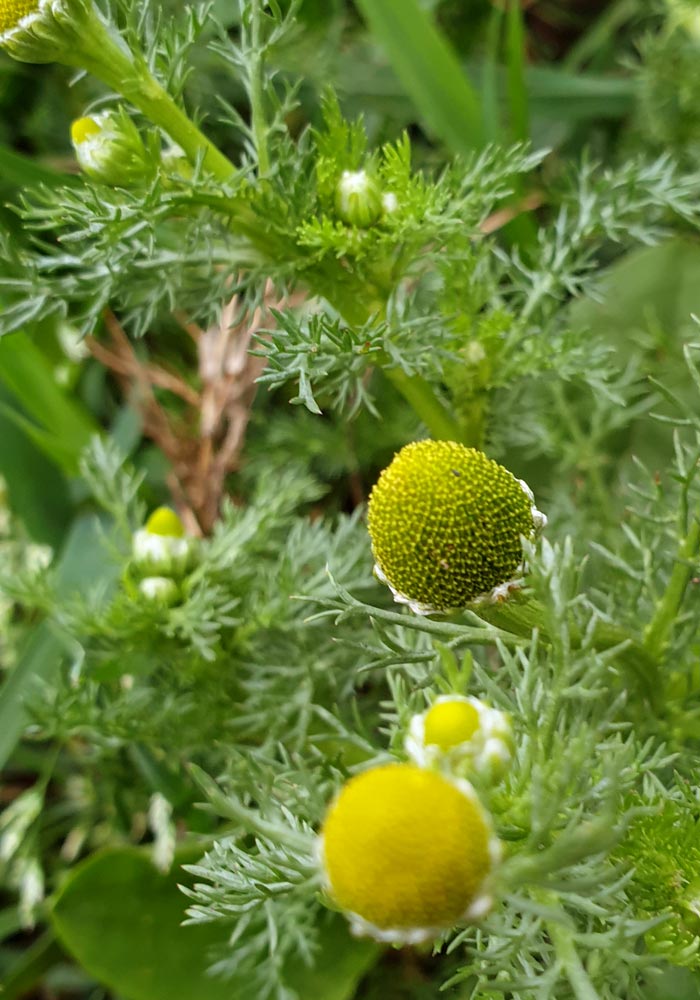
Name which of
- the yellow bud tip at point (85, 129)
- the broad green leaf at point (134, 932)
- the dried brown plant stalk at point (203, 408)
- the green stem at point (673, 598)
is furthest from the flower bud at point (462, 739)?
the dried brown plant stalk at point (203, 408)

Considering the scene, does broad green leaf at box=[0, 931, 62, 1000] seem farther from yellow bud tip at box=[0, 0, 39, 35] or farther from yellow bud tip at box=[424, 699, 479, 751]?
yellow bud tip at box=[0, 0, 39, 35]

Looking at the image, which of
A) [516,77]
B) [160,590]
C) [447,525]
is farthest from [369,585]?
[516,77]

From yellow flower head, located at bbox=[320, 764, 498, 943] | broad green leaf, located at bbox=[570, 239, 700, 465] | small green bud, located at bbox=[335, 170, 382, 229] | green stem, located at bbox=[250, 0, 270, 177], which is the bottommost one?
broad green leaf, located at bbox=[570, 239, 700, 465]

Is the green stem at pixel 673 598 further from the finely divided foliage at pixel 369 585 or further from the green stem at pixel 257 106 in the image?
the green stem at pixel 257 106

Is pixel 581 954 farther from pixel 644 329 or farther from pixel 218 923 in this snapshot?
pixel 644 329

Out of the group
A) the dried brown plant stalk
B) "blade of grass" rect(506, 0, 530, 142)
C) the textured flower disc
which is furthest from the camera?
the dried brown plant stalk

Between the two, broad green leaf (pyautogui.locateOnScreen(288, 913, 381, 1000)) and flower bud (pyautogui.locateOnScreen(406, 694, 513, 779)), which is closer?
flower bud (pyautogui.locateOnScreen(406, 694, 513, 779))

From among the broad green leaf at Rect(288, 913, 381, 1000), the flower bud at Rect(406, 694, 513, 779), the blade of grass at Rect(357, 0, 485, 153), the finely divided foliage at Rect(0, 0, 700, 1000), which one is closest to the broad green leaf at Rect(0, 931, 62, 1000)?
the finely divided foliage at Rect(0, 0, 700, 1000)

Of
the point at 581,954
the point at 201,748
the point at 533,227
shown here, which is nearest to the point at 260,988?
the point at 201,748
